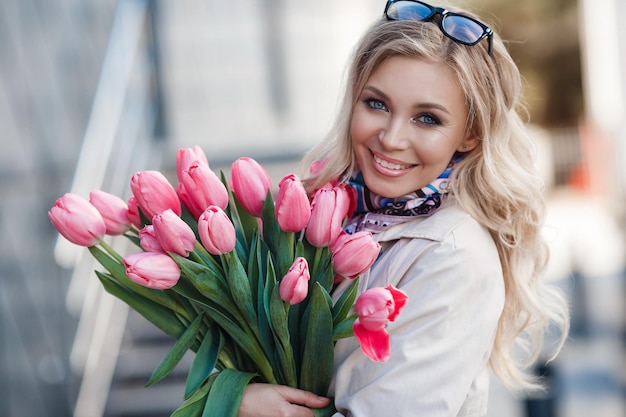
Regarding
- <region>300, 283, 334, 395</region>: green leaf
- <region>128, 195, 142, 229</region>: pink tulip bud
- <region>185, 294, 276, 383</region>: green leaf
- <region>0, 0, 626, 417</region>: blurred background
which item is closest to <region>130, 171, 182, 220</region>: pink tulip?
<region>128, 195, 142, 229</region>: pink tulip bud

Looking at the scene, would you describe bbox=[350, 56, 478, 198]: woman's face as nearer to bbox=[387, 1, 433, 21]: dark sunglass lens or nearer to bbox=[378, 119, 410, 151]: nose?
bbox=[378, 119, 410, 151]: nose

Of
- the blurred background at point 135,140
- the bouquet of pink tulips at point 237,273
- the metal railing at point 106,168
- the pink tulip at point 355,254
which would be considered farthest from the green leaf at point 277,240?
the metal railing at point 106,168

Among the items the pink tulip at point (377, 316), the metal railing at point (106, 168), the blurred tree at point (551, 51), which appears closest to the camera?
the pink tulip at point (377, 316)

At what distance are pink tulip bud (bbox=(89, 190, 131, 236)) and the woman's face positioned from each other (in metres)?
0.55

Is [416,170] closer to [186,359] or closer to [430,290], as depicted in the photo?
[430,290]

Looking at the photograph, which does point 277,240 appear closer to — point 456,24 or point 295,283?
point 295,283

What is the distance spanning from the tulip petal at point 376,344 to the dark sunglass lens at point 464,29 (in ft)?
2.35

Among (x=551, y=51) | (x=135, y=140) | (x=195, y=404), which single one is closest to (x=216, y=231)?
(x=195, y=404)

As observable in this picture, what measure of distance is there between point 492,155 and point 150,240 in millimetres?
840

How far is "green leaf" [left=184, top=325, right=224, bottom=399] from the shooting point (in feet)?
→ 5.75

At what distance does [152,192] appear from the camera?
1742mm

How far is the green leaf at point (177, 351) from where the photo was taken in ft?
5.74

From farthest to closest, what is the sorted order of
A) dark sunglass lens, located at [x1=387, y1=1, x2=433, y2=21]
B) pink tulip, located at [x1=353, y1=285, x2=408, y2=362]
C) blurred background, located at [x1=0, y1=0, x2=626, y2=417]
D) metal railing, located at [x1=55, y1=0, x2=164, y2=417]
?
A: metal railing, located at [x1=55, y1=0, x2=164, y2=417] → blurred background, located at [x1=0, y1=0, x2=626, y2=417] → dark sunglass lens, located at [x1=387, y1=1, x2=433, y2=21] → pink tulip, located at [x1=353, y1=285, x2=408, y2=362]

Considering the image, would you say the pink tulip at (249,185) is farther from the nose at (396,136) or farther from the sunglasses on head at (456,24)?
the sunglasses on head at (456,24)
